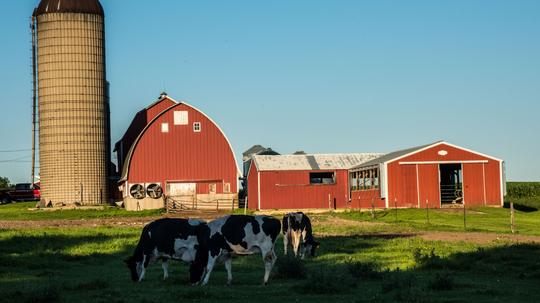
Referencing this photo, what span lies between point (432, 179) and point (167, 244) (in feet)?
138

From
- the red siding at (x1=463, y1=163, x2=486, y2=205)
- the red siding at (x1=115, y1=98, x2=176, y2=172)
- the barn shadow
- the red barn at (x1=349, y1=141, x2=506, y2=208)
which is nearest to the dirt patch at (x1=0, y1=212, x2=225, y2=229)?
the red barn at (x1=349, y1=141, x2=506, y2=208)

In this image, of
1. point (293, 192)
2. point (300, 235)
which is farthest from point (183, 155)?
point (300, 235)

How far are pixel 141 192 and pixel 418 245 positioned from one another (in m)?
41.7

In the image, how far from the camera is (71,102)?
7244cm

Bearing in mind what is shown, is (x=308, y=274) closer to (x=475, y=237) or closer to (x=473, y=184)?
(x=475, y=237)

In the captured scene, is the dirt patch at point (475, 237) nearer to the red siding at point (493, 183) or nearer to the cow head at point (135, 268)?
the cow head at point (135, 268)

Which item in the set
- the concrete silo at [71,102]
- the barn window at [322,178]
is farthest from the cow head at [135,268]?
the concrete silo at [71,102]

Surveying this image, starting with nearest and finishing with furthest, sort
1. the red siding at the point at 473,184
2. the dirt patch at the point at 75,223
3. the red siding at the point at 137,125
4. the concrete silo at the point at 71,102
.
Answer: the dirt patch at the point at 75,223, the red siding at the point at 473,184, the concrete silo at the point at 71,102, the red siding at the point at 137,125

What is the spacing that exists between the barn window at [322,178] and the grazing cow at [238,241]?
50183 millimetres

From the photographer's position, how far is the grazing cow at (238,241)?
21.0 m

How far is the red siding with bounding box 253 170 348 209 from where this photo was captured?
228 feet

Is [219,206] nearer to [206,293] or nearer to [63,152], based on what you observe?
[63,152]

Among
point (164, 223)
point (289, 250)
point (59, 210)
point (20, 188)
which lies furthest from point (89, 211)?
point (164, 223)

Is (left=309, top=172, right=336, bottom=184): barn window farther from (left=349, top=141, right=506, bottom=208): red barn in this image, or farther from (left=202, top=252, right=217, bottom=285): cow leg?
(left=202, top=252, right=217, bottom=285): cow leg
